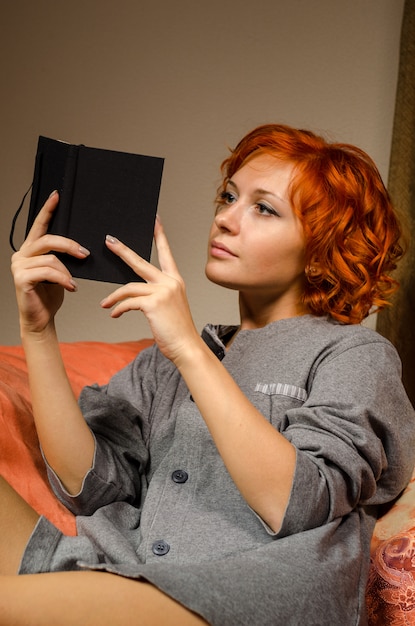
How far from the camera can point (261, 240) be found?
1.49 meters

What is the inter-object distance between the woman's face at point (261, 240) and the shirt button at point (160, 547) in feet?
1.43

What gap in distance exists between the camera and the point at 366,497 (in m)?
1.32

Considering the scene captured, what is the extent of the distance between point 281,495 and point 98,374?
729 mm

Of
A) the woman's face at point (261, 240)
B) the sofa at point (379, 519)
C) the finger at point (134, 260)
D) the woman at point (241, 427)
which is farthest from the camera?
the woman's face at point (261, 240)

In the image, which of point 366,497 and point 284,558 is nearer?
point 284,558

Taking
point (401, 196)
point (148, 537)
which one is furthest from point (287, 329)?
point (401, 196)

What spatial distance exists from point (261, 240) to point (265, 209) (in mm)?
67

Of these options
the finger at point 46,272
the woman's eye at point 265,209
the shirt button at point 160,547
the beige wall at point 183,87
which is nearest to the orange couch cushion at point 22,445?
the shirt button at point 160,547

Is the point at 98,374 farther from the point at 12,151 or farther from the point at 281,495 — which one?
the point at 12,151

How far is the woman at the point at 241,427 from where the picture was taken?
111 centimetres

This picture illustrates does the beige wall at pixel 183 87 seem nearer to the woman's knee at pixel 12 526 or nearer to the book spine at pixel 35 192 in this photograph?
the book spine at pixel 35 192

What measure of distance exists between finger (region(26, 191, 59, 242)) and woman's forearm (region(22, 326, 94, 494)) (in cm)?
17

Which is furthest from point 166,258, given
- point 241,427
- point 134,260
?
point 241,427

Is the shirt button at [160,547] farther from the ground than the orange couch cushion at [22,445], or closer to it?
closer to it
